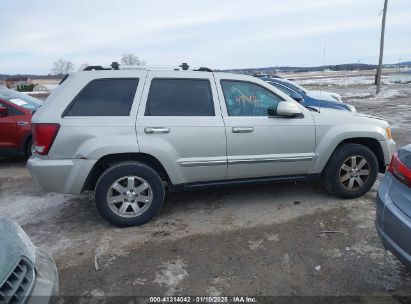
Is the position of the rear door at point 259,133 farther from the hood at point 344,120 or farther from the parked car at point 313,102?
the parked car at point 313,102

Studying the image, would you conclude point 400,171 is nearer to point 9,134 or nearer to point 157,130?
point 157,130

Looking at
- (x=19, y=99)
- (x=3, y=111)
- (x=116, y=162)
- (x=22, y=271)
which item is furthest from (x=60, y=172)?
(x=19, y=99)

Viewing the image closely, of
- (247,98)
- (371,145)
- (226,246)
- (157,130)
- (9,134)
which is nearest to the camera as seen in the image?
(226,246)

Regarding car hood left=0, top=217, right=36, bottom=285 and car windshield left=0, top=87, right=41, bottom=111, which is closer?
car hood left=0, top=217, right=36, bottom=285

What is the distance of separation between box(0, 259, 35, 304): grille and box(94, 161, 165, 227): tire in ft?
6.39

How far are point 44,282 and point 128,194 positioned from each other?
2.05m

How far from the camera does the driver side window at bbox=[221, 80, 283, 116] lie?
14.4ft

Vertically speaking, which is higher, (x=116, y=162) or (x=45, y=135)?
(x=45, y=135)

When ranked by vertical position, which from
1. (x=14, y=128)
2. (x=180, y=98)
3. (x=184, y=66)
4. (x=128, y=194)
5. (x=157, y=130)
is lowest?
(x=128, y=194)

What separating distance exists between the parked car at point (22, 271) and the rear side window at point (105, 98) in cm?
189

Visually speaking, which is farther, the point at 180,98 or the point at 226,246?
the point at 180,98

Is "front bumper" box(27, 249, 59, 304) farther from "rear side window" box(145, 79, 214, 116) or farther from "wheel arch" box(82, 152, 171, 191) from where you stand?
"rear side window" box(145, 79, 214, 116)

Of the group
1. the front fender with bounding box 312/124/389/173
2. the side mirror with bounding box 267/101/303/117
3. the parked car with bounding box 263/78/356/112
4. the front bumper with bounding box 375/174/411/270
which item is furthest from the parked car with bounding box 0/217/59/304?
the parked car with bounding box 263/78/356/112

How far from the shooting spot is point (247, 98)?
14.6 feet
